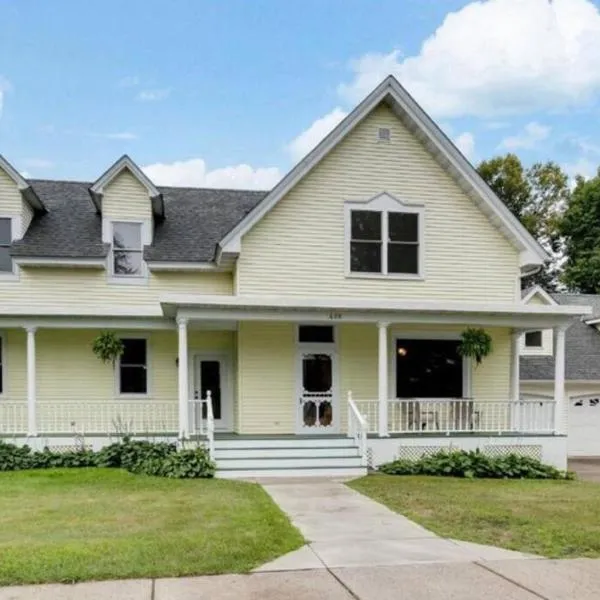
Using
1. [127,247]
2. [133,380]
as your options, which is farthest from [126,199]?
[133,380]

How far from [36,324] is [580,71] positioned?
22838 millimetres

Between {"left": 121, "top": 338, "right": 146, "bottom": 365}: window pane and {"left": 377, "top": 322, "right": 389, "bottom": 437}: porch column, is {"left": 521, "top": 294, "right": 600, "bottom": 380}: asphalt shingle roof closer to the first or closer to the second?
{"left": 377, "top": 322, "right": 389, "bottom": 437}: porch column

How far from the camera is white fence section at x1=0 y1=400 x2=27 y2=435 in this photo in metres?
14.7

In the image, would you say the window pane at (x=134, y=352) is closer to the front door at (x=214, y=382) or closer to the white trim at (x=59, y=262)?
the front door at (x=214, y=382)

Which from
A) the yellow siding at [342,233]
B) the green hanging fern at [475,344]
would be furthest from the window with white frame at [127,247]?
the green hanging fern at [475,344]

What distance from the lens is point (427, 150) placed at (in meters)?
15.7

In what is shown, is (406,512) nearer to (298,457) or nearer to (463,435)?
(298,457)

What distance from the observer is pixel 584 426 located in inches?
792

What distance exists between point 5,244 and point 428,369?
10.4 m

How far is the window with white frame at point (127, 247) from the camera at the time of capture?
1612 centimetres

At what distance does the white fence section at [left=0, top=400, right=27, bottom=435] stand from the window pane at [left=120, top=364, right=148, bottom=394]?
220 cm

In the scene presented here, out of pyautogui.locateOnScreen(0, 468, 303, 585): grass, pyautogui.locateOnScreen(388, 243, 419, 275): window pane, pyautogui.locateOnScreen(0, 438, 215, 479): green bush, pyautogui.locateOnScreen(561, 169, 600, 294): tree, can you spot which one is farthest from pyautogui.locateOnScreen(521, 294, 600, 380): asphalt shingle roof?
pyautogui.locateOnScreen(561, 169, 600, 294): tree

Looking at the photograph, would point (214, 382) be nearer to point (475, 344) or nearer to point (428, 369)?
point (428, 369)

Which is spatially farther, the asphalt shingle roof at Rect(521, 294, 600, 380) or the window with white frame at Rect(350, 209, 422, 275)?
the asphalt shingle roof at Rect(521, 294, 600, 380)
